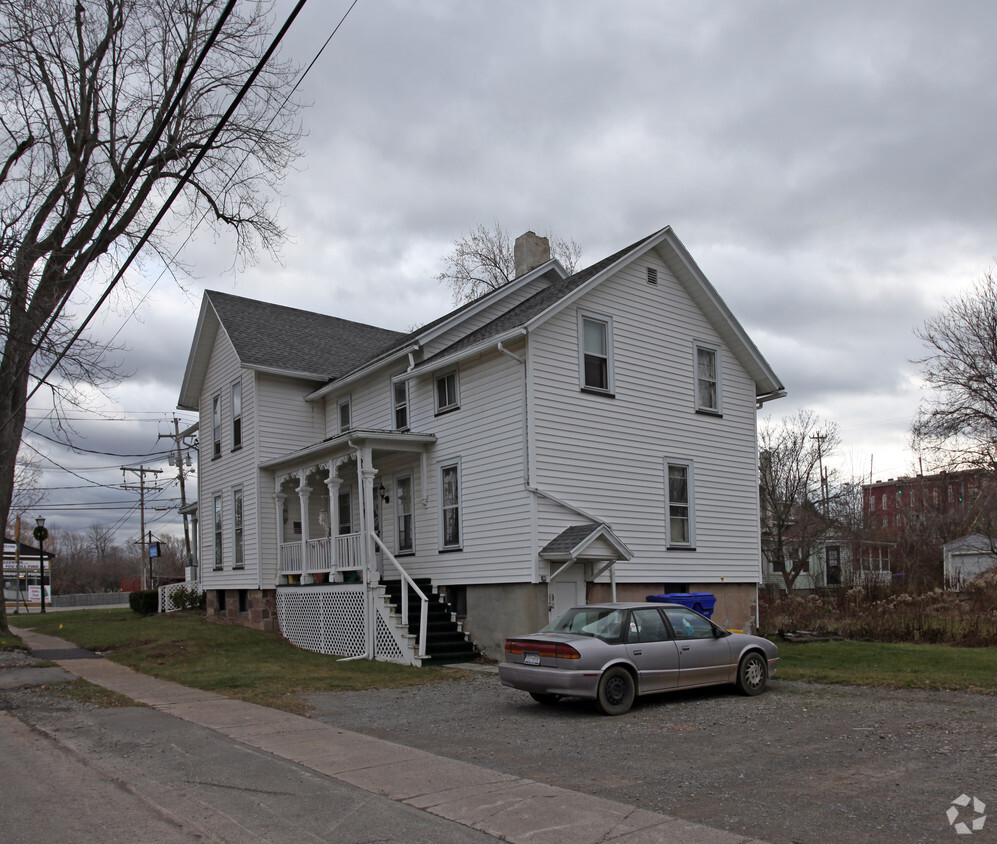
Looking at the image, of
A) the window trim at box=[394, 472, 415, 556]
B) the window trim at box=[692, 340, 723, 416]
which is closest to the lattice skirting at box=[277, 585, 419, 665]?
the window trim at box=[394, 472, 415, 556]

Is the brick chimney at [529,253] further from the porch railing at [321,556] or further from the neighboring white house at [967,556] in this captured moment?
the neighboring white house at [967,556]

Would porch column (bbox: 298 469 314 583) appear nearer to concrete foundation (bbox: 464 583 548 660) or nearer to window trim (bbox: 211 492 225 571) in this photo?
concrete foundation (bbox: 464 583 548 660)

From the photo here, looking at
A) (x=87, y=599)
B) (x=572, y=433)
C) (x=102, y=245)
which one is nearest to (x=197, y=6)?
(x=102, y=245)

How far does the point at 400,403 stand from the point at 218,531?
27.6 ft

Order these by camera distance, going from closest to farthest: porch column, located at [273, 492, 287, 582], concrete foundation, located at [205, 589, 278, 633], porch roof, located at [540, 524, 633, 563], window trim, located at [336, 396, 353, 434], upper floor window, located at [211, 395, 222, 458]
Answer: porch roof, located at [540, 524, 633, 563]
porch column, located at [273, 492, 287, 582]
concrete foundation, located at [205, 589, 278, 633]
window trim, located at [336, 396, 353, 434]
upper floor window, located at [211, 395, 222, 458]

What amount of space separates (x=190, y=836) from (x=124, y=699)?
7592 mm

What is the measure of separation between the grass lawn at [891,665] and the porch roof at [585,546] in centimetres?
359

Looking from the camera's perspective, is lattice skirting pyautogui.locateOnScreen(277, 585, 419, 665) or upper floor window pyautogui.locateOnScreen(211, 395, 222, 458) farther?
upper floor window pyautogui.locateOnScreen(211, 395, 222, 458)

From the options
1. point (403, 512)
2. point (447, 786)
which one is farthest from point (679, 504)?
point (447, 786)

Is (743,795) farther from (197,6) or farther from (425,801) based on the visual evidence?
(197,6)

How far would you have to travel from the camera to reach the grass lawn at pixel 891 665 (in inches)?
522

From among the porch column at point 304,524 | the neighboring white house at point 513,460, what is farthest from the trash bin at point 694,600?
the porch column at point 304,524

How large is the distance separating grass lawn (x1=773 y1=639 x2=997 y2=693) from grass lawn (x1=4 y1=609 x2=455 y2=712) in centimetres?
634

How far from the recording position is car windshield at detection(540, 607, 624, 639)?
451 inches
